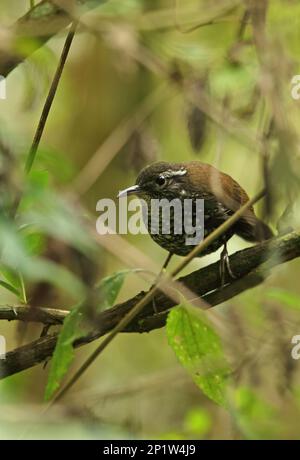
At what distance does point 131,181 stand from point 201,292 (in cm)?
397

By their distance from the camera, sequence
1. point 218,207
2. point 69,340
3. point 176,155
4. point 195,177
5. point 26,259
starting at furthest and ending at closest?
point 176,155 → point 195,177 → point 218,207 → point 69,340 → point 26,259

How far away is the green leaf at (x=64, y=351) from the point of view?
1.87 meters

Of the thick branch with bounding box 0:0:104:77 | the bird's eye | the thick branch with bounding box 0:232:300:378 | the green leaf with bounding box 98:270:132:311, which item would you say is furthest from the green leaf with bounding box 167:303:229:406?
the bird's eye

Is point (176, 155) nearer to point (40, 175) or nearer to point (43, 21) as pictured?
point (43, 21)

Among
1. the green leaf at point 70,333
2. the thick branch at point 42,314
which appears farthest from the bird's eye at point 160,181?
the green leaf at point 70,333

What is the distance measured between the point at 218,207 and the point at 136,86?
3.27m

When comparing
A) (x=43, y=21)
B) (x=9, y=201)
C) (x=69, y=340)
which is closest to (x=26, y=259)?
(x=9, y=201)

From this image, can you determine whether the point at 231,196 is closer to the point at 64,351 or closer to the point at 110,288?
the point at 110,288

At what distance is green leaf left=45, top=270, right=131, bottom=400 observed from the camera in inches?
73.8

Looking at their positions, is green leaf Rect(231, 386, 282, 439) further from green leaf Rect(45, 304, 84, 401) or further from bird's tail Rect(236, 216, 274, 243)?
green leaf Rect(45, 304, 84, 401)

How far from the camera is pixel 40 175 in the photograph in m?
2.02

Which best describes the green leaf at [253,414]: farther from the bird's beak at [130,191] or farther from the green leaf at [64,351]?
the green leaf at [64,351]

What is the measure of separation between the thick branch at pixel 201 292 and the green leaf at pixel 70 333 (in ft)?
0.71
